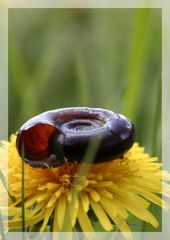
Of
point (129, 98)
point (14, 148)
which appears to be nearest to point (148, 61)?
point (129, 98)

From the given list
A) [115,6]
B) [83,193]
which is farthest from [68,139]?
[115,6]

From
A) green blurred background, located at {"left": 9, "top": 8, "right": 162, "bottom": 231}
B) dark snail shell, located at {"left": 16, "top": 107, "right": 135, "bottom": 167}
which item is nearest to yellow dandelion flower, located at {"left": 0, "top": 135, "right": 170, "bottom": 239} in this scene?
dark snail shell, located at {"left": 16, "top": 107, "right": 135, "bottom": 167}

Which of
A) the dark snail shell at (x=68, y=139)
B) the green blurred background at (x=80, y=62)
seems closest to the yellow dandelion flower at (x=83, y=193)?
the dark snail shell at (x=68, y=139)

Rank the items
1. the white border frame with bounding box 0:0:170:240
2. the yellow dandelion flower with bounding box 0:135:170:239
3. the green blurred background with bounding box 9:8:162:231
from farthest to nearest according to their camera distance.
A: the green blurred background with bounding box 9:8:162:231, the white border frame with bounding box 0:0:170:240, the yellow dandelion flower with bounding box 0:135:170:239

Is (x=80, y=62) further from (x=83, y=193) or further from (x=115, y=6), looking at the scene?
(x=83, y=193)

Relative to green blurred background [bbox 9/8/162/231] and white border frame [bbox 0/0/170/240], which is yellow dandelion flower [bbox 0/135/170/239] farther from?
green blurred background [bbox 9/8/162/231]

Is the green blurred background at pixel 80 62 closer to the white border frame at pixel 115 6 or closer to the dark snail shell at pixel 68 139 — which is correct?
the white border frame at pixel 115 6

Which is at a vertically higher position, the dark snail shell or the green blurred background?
the green blurred background
